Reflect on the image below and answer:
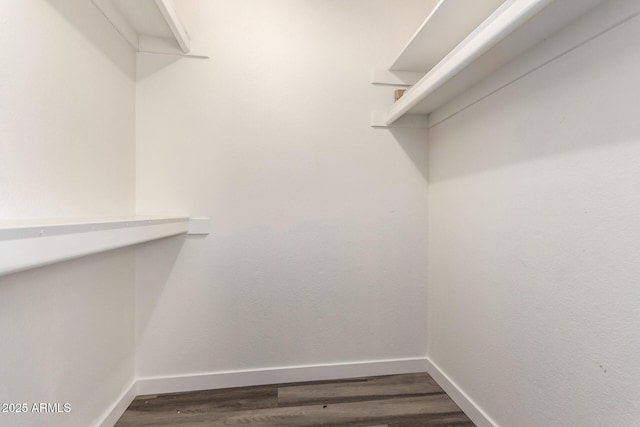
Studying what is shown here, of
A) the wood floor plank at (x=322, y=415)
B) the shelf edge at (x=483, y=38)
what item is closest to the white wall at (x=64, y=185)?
the wood floor plank at (x=322, y=415)

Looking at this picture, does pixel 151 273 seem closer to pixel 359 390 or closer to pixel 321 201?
pixel 321 201

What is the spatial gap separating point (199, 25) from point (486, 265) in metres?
1.95

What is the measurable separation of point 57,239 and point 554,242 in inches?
55.0

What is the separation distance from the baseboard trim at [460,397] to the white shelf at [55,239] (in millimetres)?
1645

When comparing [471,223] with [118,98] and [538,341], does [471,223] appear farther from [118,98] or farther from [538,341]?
[118,98]

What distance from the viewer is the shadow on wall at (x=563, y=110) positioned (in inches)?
27.1

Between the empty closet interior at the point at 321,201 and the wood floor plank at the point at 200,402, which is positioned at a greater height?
the empty closet interior at the point at 321,201

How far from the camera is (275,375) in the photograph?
4.88ft

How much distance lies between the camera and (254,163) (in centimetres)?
148

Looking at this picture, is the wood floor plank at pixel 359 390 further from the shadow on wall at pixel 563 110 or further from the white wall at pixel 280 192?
the shadow on wall at pixel 563 110

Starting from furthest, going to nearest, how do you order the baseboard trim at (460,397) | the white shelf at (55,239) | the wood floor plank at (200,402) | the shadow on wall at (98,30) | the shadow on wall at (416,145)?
the shadow on wall at (416,145) → the wood floor plank at (200,402) → the baseboard trim at (460,397) → the shadow on wall at (98,30) → the white shelf at (55,239)

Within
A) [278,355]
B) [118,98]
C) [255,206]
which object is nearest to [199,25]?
[118,98]

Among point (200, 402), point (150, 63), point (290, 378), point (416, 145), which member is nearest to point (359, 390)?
point (290, 378)

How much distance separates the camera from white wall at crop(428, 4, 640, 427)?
0.69 m
